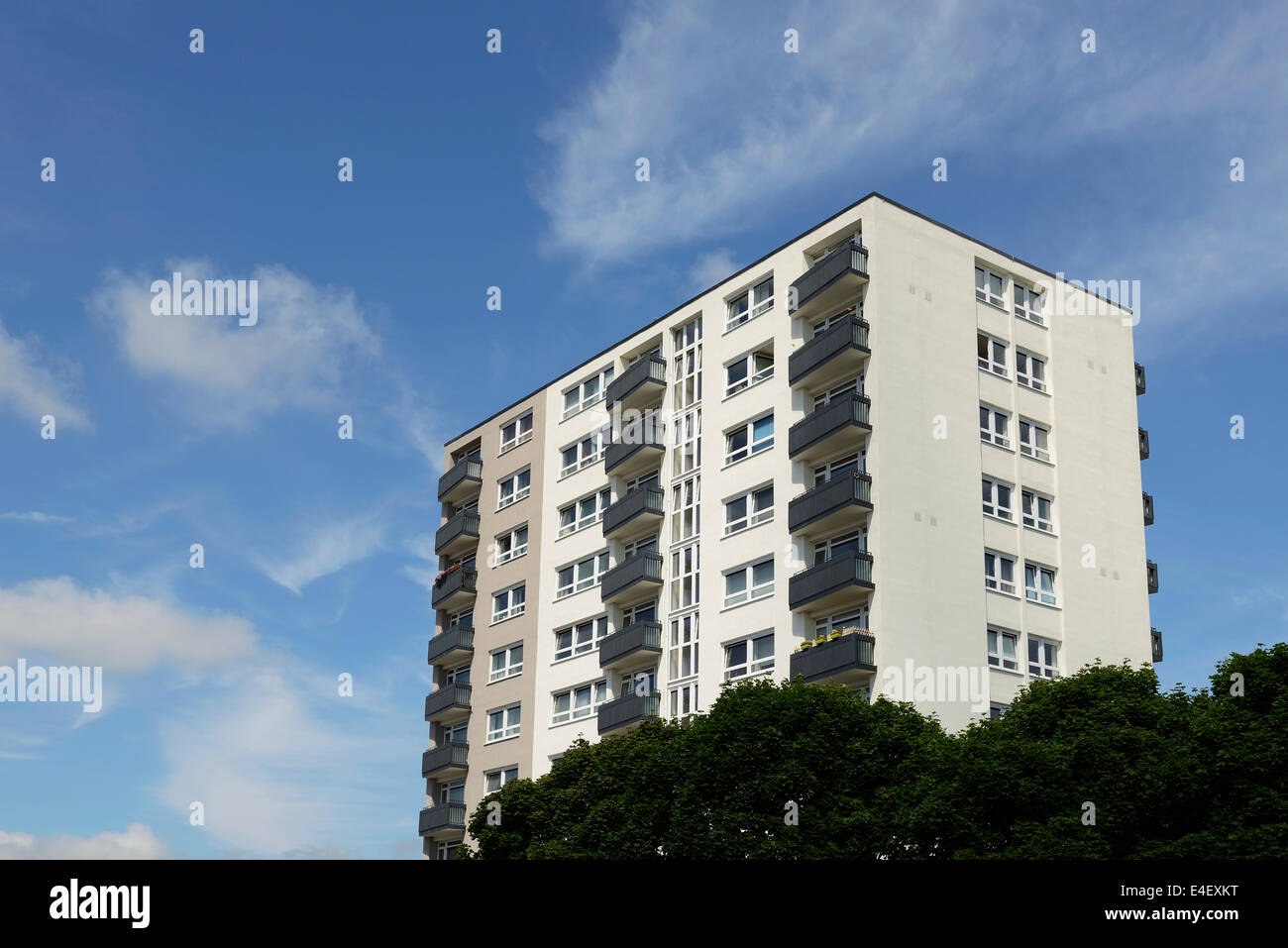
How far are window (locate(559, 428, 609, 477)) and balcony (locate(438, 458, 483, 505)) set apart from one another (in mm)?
8166

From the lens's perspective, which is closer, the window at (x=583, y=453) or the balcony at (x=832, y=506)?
the balcony at (x=832, y=506)

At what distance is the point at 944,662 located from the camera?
5028cm

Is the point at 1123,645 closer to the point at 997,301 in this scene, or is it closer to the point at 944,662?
the point at 944,662

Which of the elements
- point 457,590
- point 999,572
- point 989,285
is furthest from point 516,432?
point 999,572

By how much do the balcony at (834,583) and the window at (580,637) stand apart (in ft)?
46.9

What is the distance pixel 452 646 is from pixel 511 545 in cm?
635

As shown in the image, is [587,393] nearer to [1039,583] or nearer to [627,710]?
[627,710]

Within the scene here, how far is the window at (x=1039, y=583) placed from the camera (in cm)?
5450

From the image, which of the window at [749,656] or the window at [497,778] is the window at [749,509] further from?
the window at [497,778]

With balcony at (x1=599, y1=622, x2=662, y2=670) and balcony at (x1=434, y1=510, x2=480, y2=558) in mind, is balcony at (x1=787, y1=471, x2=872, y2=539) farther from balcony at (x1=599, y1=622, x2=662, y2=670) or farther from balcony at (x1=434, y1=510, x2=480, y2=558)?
balcony at (x1=434, y1=510, x2=480, y2=558)

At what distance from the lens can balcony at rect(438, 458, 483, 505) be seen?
77625 mm

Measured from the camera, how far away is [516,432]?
75750mm

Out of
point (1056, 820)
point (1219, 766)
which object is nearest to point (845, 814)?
→ point (1056, 820)

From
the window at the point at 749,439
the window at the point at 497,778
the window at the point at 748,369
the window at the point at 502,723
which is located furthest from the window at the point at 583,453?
the window at the point at 497,778
